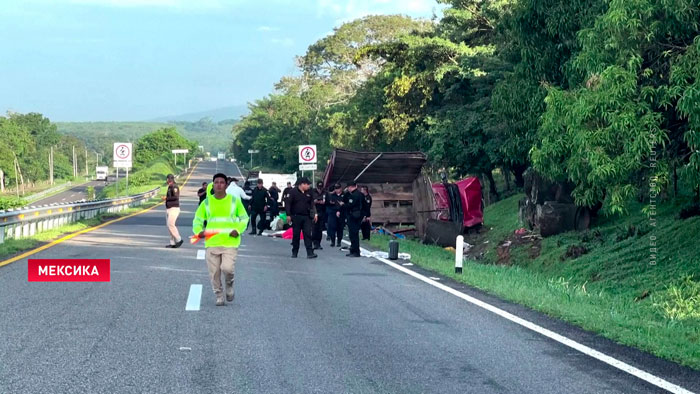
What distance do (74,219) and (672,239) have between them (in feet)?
68.3

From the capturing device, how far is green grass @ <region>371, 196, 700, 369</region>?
926 cm

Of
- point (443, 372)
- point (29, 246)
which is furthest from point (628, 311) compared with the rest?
point (29, 246)

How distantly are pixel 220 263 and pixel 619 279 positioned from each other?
1045 centimetres

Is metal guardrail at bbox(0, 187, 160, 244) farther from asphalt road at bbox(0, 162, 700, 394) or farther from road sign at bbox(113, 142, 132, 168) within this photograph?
road sign at bbox(113, 142, 132, 168)

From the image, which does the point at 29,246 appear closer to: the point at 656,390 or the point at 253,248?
the point at 253,248

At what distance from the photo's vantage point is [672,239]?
19.0 m

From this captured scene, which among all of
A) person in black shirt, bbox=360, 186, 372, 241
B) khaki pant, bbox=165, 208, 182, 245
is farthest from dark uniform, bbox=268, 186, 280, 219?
khaki pant, bbox=165, 208, 182, 245

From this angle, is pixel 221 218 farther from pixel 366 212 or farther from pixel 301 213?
pixel 366 212

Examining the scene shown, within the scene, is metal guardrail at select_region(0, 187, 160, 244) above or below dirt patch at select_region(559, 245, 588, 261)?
above

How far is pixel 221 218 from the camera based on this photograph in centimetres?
1089

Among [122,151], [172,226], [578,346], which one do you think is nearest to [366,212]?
[172,226]

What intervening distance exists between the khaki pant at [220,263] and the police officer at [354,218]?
8.05 m

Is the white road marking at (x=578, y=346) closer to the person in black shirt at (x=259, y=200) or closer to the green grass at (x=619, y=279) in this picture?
the green grass at (x=619, y=279)

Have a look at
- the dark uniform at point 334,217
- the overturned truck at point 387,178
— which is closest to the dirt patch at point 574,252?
the overturned truck at point 387,178
